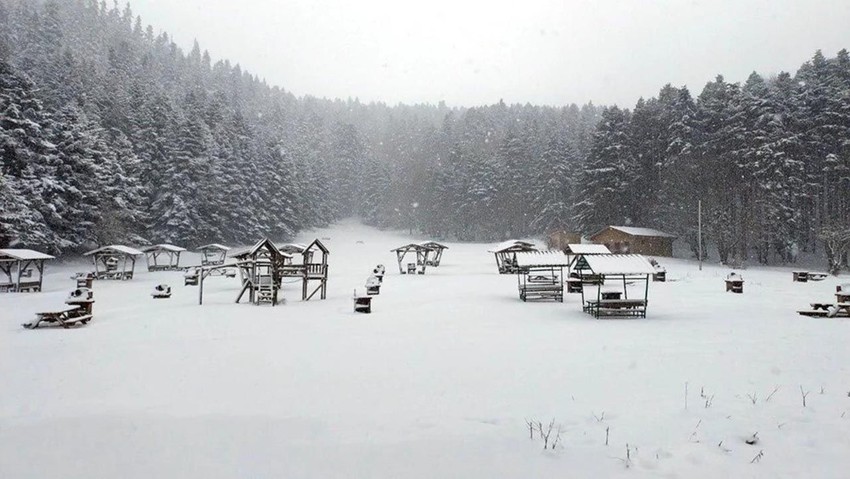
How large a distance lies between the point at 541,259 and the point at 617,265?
544cm

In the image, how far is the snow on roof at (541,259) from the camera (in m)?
24.5

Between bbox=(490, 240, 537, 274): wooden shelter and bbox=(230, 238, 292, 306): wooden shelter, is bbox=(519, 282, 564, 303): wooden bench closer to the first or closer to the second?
bbox=(490, 240, 537, 274): wooden shelter

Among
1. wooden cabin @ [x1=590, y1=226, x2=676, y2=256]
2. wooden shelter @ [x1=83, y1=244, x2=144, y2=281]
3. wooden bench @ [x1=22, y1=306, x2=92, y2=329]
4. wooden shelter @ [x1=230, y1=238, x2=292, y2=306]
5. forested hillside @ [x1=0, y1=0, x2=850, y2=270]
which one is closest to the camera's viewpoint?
wooden bench @ [x1=22, y1=306, x2=92, y2=329]

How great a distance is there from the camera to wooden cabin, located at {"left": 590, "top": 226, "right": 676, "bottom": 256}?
52.1m

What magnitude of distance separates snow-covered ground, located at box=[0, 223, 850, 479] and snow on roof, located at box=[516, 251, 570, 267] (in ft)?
22.4

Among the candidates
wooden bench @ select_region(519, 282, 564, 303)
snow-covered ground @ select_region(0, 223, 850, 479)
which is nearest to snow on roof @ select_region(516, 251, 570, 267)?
wooden bench @ select_region(519, 282, 564, 303)

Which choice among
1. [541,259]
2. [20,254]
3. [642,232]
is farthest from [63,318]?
[642,232]

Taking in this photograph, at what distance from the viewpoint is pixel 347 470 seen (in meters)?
5.84

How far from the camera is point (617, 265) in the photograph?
19.9m

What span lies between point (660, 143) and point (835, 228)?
72.6ft

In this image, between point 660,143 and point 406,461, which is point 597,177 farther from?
point 406,461

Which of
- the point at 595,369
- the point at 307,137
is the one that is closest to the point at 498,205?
the point at 307,137

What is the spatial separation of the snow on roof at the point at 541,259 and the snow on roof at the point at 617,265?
3490mm

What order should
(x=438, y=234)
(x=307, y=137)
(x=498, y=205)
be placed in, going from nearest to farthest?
1. (x=498, y=205)
2. (x=438, y=234)
3. (x=307, y=137)
